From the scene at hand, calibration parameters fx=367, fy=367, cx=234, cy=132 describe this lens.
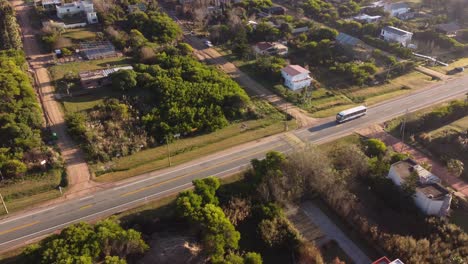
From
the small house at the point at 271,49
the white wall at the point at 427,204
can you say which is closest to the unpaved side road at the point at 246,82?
the small house at the point at 271,49

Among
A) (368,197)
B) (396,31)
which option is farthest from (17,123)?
(396,31)

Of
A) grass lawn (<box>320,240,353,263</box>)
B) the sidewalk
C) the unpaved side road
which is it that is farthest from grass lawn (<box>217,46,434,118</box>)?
grass lawn (<box>320,240,353,263</box>)

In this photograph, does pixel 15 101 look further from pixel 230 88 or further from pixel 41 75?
pixel 230 88

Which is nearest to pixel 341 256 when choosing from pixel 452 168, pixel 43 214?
pixel 452 168

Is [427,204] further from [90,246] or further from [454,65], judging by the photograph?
[454,65]

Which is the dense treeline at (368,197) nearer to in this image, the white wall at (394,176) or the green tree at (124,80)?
the white wall at (394,176)

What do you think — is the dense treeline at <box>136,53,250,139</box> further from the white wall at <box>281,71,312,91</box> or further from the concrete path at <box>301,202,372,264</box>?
the concrete path at <box>301,202,372,264</box>

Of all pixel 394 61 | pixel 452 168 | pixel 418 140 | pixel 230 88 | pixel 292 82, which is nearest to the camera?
pixel 452 168
